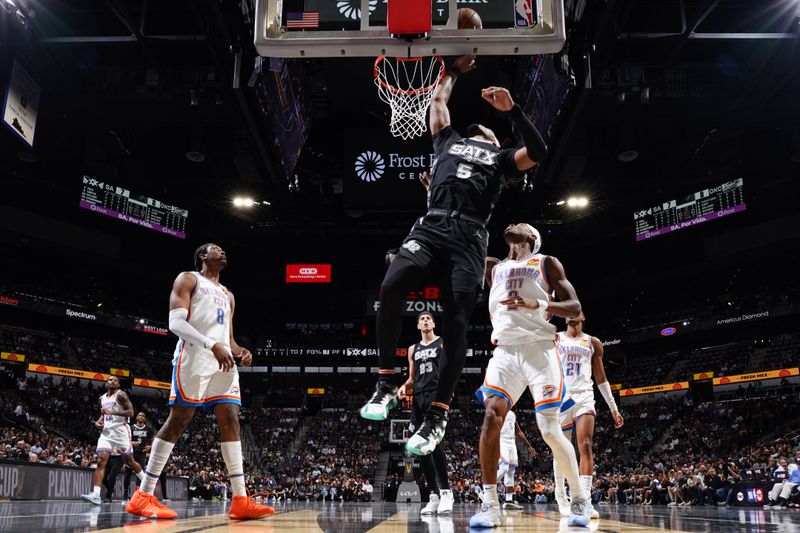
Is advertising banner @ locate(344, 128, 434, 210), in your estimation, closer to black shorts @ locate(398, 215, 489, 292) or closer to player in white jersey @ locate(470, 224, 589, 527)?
player in white jersey @ locate(470, 224, 589, 527)

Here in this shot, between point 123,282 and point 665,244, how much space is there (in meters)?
26.9

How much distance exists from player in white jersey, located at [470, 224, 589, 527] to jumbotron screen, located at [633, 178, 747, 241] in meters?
17.9

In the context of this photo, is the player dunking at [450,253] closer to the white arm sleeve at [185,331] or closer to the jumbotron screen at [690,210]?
the white arm sleeve at [185,331]

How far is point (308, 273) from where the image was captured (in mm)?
30812

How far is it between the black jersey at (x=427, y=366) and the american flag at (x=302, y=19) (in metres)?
4.34

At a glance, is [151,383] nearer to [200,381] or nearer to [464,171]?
[200,381]

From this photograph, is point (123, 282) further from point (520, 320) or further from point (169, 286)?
point (520, 320)

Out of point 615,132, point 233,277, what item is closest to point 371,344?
point 233,277

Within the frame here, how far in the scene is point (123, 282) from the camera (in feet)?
109

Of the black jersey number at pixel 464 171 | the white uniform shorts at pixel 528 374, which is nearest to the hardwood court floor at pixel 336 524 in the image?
the white uniform shorts at pixel 528 374

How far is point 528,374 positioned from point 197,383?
9.49 feet

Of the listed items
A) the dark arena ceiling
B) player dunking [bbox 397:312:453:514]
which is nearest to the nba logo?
player dunking [bbox 397:312:453:514]

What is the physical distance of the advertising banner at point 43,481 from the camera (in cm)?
1199

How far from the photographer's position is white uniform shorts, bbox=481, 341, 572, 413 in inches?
204
